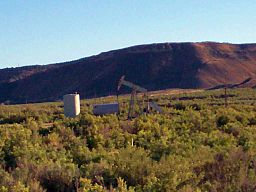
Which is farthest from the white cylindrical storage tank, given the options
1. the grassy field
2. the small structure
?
the grassy field

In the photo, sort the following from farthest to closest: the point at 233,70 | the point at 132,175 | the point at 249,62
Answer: the point at 249,62 → the point at 233,70 → the point at 132,175

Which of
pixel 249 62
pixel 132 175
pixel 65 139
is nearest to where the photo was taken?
pixel 132 175

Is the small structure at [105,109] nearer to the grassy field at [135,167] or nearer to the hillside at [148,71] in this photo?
the grassy field at [135,167]

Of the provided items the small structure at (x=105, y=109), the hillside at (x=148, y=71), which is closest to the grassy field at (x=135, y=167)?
the small structure at (x=105, y=109)

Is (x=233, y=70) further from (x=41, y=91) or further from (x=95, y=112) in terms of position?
(x=95, y=112)

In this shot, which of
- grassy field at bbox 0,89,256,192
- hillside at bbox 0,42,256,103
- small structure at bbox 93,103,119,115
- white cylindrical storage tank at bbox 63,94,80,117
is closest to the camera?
A: grassy field at bbox 0,89,256,192

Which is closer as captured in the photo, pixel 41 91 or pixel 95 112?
pixel 95 112

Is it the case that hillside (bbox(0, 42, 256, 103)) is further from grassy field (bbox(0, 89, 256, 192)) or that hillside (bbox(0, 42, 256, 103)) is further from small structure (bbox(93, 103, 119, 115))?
grassy field (bbox(0, 89, 256, 192))

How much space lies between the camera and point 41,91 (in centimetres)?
11712

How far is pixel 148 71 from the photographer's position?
4311 inches

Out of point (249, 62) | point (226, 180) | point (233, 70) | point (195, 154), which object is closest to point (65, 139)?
point (195, 154)

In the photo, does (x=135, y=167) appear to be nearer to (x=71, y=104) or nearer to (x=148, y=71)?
(x=71, y=104)

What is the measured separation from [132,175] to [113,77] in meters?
97.3

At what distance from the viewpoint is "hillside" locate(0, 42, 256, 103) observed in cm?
10231
